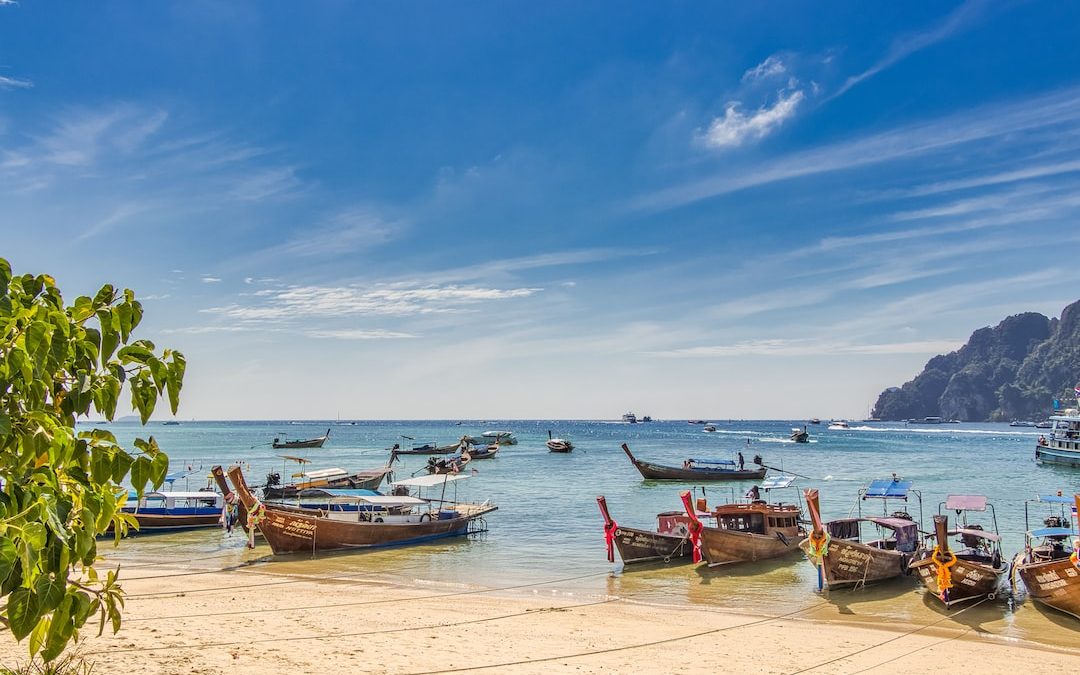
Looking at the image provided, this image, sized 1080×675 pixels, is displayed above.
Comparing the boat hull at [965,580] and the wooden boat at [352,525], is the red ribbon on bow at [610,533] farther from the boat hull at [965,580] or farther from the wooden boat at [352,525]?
the boat hull at [965,580]

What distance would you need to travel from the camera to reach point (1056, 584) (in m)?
18.0

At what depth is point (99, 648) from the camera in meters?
12.5

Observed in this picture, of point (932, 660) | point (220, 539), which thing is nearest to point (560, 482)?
point (220, 539)

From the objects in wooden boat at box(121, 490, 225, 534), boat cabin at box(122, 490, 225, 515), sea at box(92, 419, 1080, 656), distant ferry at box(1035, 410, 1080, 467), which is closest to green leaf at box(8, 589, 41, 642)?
sea at box(92, 419, 1080, 656)

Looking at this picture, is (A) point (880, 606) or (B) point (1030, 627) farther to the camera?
(A) point (880, 606)

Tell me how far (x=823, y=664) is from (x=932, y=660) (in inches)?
96.7

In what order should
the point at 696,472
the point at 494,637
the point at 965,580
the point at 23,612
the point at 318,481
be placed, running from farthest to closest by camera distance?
1. the point at 696,472
2. the point at 318,481
3. the point at 965,580
4. the point at 494,637
5. the point at 23,612

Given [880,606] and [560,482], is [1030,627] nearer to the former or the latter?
[880,606]

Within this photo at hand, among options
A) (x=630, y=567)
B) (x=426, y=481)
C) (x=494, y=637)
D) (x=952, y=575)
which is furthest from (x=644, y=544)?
(x=426, y=481)

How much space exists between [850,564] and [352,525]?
1730cm

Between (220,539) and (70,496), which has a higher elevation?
(70,496)

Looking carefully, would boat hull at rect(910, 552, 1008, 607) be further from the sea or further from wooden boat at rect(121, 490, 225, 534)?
wooden boat at rect(121, 490, 225, 534)

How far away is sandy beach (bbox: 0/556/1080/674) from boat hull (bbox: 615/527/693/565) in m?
3.65

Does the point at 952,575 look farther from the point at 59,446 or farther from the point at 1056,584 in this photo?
the point at 59,446
